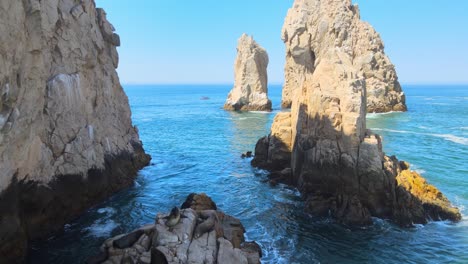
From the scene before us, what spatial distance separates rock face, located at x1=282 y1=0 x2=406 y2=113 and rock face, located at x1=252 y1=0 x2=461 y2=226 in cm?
5614

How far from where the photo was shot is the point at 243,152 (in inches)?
1940

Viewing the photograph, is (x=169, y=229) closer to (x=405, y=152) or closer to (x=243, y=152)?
(x=243, y=152)

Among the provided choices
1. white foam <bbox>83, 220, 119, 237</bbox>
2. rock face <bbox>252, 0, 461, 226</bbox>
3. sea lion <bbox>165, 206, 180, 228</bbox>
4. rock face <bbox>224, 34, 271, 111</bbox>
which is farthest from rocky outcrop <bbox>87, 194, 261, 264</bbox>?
rock face <bbox>224, 34, 271, 111</bbox>

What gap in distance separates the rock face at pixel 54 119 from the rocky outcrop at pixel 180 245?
239 inches

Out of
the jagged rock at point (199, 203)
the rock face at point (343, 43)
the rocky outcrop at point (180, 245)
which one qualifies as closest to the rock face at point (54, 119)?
the rocky outcrop at point (180, 245)

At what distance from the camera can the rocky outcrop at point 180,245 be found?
1694 cm

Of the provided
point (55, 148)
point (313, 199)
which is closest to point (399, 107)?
point (313, 199)

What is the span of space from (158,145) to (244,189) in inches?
1003

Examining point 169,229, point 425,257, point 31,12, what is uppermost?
point 31,12

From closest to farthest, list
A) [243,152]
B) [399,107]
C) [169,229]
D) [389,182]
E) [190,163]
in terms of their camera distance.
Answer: [169,229], [389,182], [190,163], [243,152], [399,107]

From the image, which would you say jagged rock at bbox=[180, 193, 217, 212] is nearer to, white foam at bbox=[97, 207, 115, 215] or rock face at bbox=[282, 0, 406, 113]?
white foam at bbox=[97, 207, 115, 215]

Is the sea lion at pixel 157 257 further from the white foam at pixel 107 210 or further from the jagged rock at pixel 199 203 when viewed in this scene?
the white foam at pixel 107 210

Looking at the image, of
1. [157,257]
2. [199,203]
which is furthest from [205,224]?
[199,203]

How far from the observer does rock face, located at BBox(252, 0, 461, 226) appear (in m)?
26.5
